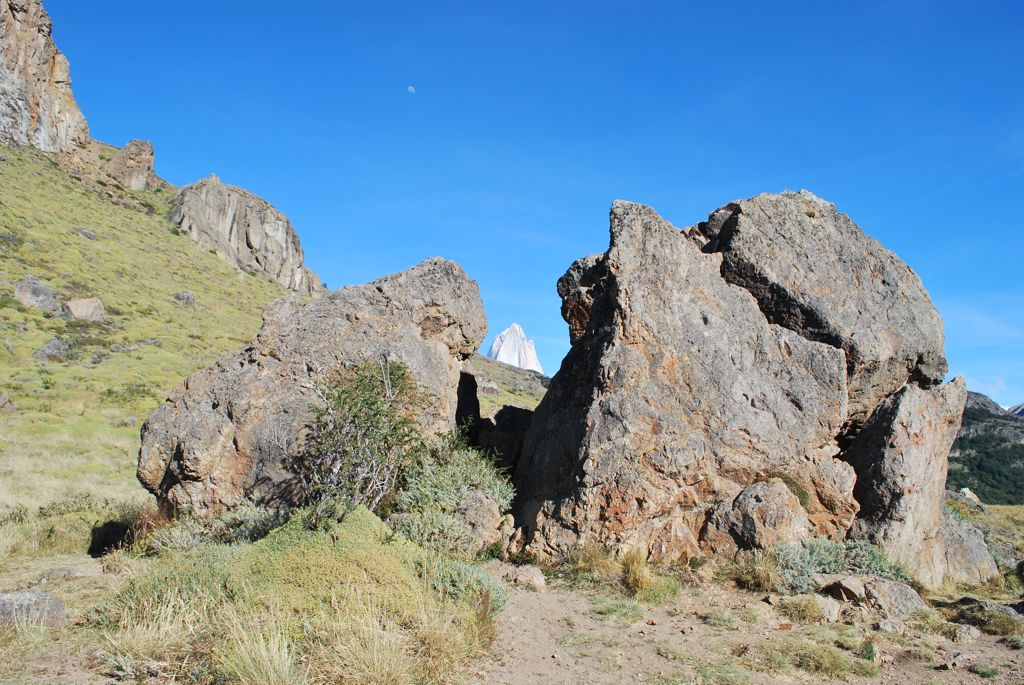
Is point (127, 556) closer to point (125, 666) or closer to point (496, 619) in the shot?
point (125, 666)

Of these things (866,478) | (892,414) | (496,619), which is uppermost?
(892,414)

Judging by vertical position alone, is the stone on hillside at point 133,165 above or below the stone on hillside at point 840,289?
above

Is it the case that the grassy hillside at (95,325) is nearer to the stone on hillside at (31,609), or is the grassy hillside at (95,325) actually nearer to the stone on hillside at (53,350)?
the stone on hillside at (53,350)

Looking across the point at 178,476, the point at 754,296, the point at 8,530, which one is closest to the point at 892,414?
the point at 754,296

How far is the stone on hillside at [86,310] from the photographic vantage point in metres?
36.7

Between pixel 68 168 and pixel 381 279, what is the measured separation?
67.6 meters

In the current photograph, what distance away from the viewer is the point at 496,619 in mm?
7664

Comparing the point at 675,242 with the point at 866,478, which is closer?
the point at 866,478

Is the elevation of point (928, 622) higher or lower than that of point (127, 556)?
higher

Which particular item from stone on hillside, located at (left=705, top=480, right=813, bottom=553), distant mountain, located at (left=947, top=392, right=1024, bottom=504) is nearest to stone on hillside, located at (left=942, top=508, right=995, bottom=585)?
stone on hillside, located at (left=705, top=480, right=813, bottom=553)

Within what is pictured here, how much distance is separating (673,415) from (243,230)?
93781mm

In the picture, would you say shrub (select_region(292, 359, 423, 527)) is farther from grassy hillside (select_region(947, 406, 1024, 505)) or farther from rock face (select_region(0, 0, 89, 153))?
rock face (select_region(0, 0, 89, 153))

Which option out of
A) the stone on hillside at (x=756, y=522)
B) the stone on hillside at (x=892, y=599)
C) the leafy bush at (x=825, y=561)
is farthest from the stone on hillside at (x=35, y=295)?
the stone on hillside at (x=892, y=599)

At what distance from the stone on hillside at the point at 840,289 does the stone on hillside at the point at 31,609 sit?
38.1 ft
